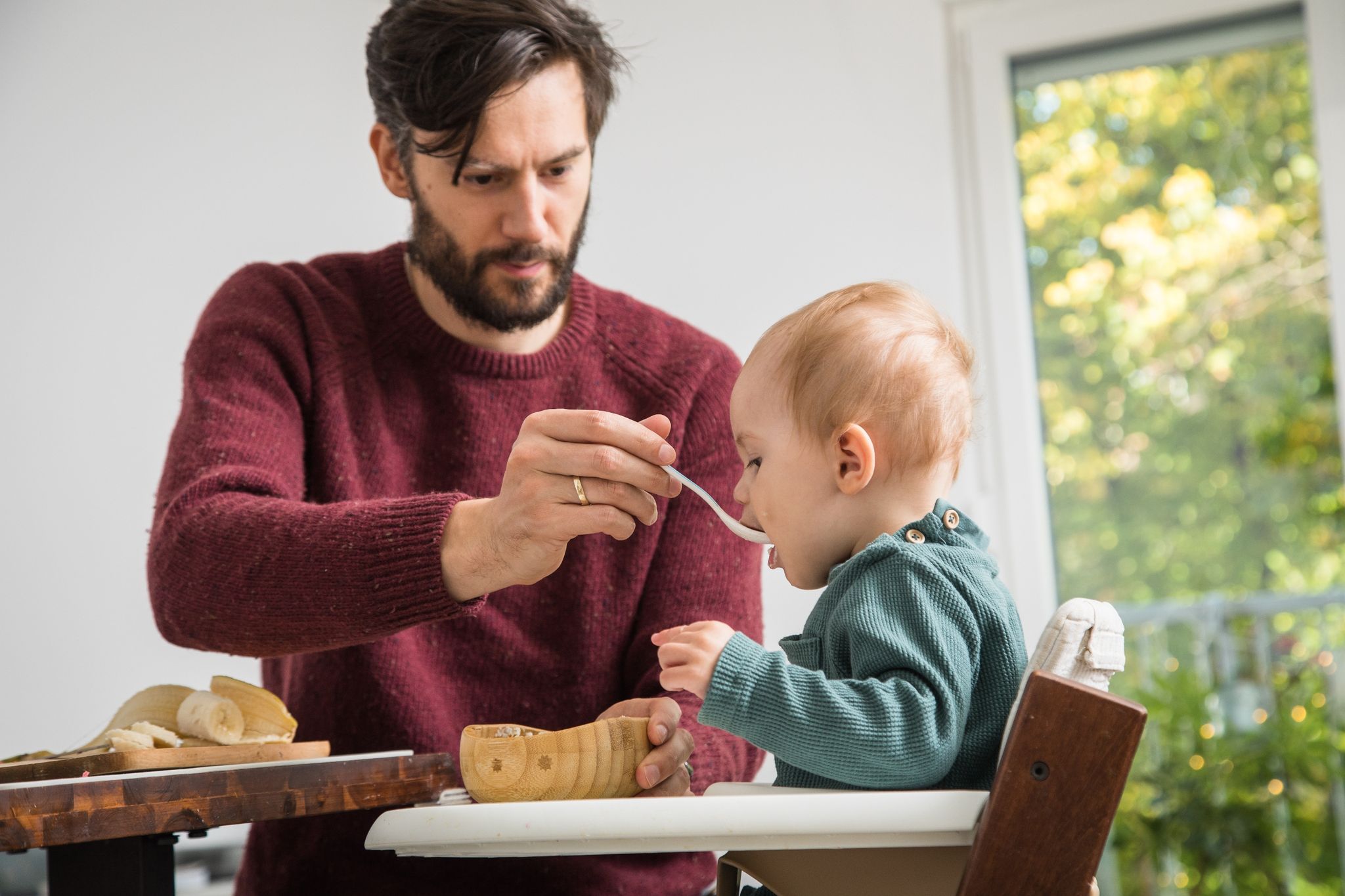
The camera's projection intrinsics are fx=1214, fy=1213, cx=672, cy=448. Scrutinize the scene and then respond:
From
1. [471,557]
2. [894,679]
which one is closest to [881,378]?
[894,679]

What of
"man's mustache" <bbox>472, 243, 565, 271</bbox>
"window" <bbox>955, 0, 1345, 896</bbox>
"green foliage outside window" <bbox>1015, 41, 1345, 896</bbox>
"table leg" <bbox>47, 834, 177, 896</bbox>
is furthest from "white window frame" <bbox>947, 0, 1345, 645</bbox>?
"table leg" <bbox>47, 834, 177, 896</bbox>

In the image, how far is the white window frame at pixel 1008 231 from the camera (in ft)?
8.66

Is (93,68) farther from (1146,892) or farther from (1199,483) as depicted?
(1146,892)

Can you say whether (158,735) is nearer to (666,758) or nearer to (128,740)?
(128,740)

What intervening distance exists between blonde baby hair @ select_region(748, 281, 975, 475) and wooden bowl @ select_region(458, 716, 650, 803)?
0.28 m

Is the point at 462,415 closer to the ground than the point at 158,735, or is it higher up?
higher up

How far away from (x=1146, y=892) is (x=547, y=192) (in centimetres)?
237

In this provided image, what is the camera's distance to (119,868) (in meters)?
0.82

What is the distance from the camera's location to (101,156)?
2.20m

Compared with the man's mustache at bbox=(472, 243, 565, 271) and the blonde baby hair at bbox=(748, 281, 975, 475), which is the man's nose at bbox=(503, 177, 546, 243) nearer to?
the man's mustache at bbox=(472, 243, 565, 271)

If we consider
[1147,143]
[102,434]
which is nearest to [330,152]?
[102,434]

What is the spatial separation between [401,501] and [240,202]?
1562 mm

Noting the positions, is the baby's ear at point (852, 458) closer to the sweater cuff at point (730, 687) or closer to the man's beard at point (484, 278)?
the sweater cuff at point (730, 687)

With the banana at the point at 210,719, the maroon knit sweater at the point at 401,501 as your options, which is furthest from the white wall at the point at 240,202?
the banana at the point at 210,719
